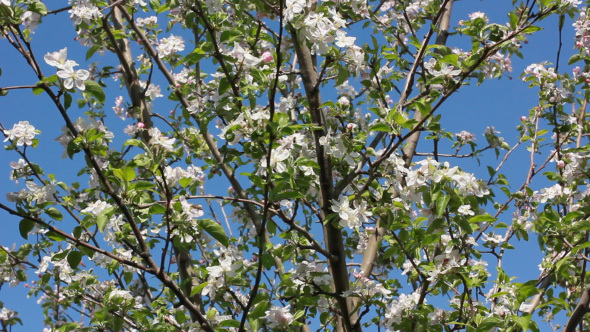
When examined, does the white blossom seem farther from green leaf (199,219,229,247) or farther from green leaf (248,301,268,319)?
green leaf (248,301,268,319)

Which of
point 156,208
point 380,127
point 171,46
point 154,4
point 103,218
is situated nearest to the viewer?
point 103,218

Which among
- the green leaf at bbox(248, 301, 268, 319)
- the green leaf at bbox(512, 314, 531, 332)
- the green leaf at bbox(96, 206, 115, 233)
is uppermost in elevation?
the green leaf at bbox(96, 206, 115, 233)

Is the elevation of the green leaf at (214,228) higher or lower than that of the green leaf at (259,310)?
higher

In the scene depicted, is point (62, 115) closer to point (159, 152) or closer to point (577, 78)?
point (159, 152)

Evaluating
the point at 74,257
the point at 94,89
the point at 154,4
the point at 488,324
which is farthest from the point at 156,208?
the point at 154,4

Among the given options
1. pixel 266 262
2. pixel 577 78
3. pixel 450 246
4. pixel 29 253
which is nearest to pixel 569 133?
pixel 577 78

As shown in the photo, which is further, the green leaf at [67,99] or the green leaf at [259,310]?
the green leaf at [259,310]

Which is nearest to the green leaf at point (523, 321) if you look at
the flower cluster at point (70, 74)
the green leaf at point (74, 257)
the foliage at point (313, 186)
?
the foliage at point (313, 186)

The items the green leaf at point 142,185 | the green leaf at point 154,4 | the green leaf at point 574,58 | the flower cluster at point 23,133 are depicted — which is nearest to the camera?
the green leaf at point 142,185

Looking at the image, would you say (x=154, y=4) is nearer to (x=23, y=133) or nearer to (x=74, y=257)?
(x=23, y=133)

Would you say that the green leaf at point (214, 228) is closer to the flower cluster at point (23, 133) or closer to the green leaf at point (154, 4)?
the flower cluster at point (23, 133)

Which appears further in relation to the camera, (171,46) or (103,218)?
(171,46)

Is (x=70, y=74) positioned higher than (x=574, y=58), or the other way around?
(x=574, y=58)

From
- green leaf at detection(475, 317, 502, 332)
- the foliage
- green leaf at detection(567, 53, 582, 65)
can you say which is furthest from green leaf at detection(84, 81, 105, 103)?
green leaf at detection(567, 53, 582, 65)
